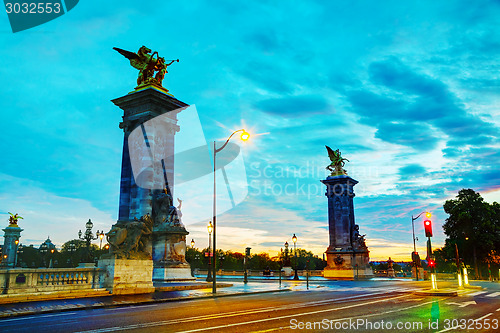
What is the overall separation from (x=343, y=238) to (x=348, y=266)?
12.6 ft

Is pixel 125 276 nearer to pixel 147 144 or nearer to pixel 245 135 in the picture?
pixel 245 135

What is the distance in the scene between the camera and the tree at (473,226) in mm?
64331

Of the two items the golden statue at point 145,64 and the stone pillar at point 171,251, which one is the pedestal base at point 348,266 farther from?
the golden statue at point 145,64

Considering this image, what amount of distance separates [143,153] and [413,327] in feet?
90.7

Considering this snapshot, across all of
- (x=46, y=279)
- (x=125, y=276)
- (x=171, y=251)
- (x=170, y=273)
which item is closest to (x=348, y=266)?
(x=171, y=251)

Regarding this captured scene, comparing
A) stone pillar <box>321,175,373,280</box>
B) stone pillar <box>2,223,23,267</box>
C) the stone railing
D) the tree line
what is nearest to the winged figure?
stone pillar <box>321,175,373,280</box>

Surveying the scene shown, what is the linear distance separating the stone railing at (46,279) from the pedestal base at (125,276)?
1.92 feet

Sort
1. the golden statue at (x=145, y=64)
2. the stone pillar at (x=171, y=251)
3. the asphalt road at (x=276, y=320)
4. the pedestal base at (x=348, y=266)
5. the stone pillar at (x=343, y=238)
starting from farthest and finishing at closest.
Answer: the stone pillar at (x=343, y=238) < the pedestal base at (x=348, y=266) < the golden statue at (x=145, y=64) < the stone pillar at (x=171, y=251) < the asphalt road at (x=276, y=320)

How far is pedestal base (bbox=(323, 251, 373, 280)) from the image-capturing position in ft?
175

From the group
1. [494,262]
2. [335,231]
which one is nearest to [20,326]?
[335,231]

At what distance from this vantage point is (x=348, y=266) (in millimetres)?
54750

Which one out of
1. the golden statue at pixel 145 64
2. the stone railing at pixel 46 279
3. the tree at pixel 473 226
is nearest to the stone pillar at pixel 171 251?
the stone railing at pixel 46 279

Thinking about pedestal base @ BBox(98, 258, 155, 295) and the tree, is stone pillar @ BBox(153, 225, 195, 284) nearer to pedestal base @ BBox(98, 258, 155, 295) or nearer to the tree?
pedestal base @ BBox(98, 258, 155, 295)

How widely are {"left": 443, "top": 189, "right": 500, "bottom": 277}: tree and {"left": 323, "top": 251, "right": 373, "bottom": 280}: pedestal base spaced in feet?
66.9
